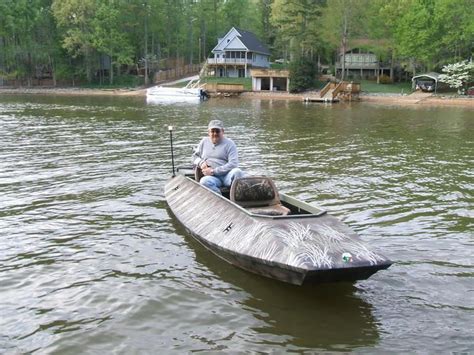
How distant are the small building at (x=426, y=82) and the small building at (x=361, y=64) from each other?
1314 centimetres

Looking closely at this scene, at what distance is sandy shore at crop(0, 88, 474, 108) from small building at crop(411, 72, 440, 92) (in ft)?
7.33

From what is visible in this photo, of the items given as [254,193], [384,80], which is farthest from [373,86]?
[254,193]

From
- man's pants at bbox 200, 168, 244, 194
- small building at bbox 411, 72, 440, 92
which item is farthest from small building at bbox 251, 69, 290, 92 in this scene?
man's pants at bbox 200, 168, 244, 194

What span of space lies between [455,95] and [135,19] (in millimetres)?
53719

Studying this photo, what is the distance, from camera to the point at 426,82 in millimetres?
62688

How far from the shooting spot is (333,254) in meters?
6.95

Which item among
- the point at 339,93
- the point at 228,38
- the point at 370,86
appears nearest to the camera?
the point at 339,93

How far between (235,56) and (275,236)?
78229 millimetres

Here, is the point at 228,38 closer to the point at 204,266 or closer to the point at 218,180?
the point at 218,180

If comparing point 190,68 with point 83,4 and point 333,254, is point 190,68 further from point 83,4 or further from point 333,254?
point 333,254

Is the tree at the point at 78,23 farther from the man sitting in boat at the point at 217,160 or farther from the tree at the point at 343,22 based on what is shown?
the man sitting in boat at the point at 217,160

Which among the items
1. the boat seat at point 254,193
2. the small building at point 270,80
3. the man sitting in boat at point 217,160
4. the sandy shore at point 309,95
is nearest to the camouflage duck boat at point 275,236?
the boat seat at point 254,193

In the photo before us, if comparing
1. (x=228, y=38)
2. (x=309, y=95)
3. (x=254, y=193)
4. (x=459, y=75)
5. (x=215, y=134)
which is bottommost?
(x=254, y=193)

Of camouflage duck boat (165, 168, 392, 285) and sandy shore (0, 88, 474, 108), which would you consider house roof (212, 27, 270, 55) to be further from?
camouflage duck boat (165, 168, 392, 285)
